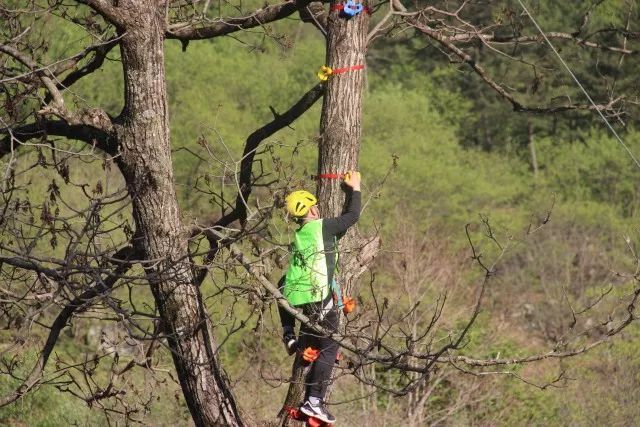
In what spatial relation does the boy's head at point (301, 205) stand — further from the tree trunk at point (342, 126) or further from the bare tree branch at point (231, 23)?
the bare tree branch at point (231, 23)

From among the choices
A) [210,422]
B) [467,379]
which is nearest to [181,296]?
[210,422]

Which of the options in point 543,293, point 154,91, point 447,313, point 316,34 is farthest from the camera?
point 316,34

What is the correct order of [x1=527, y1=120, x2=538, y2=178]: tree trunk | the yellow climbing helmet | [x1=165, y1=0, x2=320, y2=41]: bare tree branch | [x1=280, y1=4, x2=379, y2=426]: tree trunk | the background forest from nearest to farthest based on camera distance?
the yellow climbing helmet
[x1=280, y1=4, x2=379, y2=426]: tree trunk
[x1=165, y1=0, x2=320, y2=41]: bare tree branch
the background forest
[x1=527, y1=120, x2=538, y2=178]: tree trunk

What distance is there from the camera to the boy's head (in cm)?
603

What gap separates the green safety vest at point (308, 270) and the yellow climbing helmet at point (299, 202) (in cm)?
9

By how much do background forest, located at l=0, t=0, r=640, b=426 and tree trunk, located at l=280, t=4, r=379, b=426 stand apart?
1938 mm

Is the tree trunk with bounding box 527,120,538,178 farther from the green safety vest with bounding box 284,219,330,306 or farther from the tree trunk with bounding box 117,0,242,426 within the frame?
the tree trunk with bounding box 117,0,242,426

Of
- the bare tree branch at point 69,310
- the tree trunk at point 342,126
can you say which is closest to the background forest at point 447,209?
the tree trunk at point 342,126

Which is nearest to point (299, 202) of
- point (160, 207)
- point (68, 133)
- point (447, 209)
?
point (160, 207)

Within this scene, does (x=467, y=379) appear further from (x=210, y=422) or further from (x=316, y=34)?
(x=316, y=34)

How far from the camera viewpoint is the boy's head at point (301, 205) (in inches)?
237

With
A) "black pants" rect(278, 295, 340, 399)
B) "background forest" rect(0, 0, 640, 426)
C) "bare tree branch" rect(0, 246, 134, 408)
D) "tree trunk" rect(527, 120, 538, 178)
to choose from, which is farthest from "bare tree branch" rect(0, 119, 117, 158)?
"tree trunk" rect(527, 120, 538, 178)

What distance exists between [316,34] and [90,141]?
1599 inches

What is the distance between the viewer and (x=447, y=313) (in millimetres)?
18094
